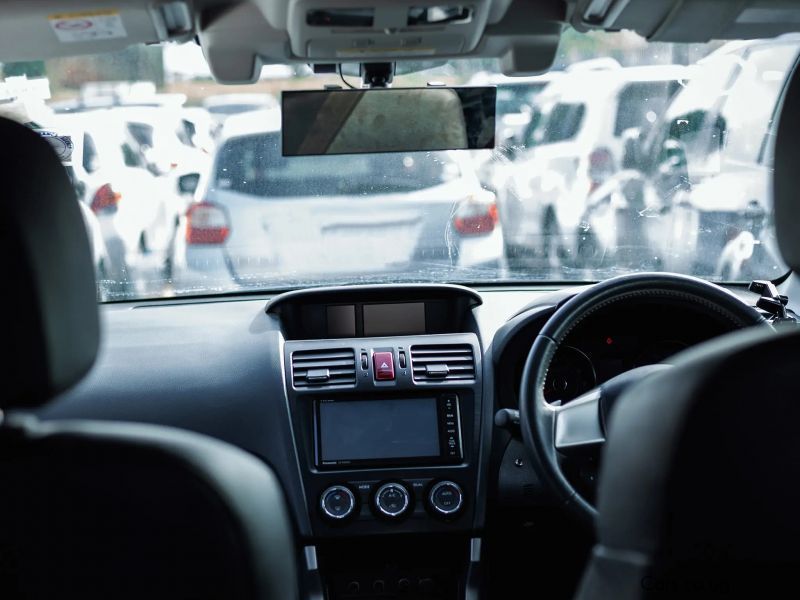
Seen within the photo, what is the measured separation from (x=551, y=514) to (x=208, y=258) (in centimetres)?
201

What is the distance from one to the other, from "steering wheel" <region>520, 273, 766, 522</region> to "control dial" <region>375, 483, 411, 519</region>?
0.94 meters

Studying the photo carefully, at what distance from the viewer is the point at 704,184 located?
15.5ft

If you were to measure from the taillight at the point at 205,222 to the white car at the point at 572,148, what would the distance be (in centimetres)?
138

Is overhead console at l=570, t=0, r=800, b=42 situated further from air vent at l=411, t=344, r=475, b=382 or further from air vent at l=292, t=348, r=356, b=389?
air vent at l=292, t=348, r=356, b=389

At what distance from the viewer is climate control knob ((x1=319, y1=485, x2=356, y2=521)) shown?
3701 millimetres

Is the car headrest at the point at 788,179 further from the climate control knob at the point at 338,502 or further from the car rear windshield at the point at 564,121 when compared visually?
the car rear windshield at the point at 564,121

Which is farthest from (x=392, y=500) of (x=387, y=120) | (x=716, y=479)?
(x=716, y=479)

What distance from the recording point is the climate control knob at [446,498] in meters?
3.73

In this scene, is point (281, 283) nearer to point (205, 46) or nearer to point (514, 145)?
point (514, 145)

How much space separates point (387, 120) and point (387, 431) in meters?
1.25

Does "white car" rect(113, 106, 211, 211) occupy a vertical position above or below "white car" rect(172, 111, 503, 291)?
above

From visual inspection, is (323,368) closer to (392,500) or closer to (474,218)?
(392,500)

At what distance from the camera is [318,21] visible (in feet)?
7.83

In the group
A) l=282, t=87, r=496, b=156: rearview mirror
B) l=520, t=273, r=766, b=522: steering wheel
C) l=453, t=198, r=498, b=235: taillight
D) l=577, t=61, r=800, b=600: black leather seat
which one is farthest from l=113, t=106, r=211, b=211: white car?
l=577, t=61, r=800, b=600: black leather seat
